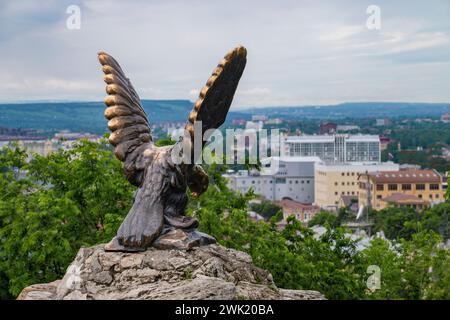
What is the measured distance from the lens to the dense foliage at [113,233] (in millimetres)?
18094

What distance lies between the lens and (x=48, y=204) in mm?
18234

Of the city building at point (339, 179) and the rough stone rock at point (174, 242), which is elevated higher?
the rough stone rock at point (174, 242)

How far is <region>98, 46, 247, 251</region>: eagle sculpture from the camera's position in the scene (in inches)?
443

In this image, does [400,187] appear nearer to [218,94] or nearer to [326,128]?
[326,128]

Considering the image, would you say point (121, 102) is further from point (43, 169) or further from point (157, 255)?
point (43, 169)

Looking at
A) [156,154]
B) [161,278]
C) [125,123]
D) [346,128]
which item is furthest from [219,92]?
[346,128]

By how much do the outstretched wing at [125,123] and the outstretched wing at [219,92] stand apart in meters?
0.78

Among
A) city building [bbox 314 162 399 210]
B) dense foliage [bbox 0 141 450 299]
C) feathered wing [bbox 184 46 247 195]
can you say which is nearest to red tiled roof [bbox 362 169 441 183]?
city building [bbox 314 162 399 210]

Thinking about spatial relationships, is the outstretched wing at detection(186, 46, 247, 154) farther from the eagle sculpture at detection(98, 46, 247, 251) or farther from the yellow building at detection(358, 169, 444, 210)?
the yellow building at detection(358, 169, 444, 210)

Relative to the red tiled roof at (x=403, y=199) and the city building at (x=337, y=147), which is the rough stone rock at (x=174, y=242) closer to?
the red tiled roof at (x=403, y=199)

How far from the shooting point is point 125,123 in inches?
464

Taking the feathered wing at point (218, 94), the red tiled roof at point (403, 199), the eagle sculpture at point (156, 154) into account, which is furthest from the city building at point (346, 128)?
the feathered wing at point (218, 94)

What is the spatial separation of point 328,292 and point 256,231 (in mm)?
2165

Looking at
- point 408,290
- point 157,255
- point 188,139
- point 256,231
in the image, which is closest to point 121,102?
point 188,139
